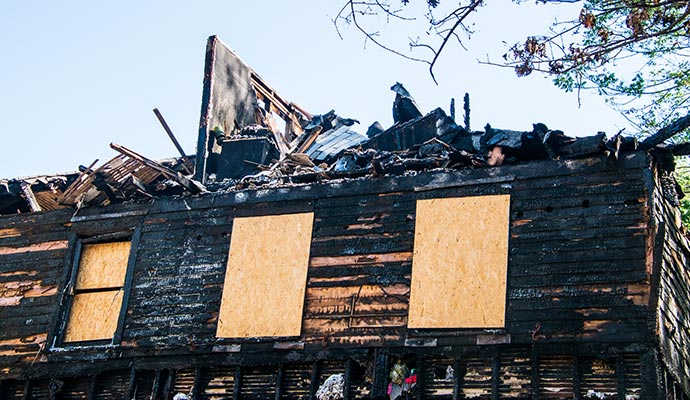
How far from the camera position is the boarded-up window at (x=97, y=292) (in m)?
18.1

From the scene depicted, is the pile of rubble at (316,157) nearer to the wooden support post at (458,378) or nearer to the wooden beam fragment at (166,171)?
the wooden beam fragment at (166,171)

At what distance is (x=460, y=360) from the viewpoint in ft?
49.9

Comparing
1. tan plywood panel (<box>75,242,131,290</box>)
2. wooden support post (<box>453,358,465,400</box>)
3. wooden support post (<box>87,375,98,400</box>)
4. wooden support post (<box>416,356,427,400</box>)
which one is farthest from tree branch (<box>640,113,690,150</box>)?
wooden support post (<box>87,375,98,400</box>)

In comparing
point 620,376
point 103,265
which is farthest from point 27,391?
point 620,376

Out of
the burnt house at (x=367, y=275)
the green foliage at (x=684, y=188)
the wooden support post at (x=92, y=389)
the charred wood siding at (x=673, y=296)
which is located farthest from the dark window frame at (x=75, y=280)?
the green foliage at (x=684, y=188)

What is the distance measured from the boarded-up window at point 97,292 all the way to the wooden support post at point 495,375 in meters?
6.83

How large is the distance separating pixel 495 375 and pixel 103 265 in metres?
7.73

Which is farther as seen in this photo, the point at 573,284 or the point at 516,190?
the point at 516,190

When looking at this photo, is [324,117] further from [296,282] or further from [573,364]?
[573,364]

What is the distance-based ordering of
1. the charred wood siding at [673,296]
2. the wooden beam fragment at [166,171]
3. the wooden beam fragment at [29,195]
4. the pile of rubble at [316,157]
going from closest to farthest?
the charred wood siding at [673,296]
the pile of rubble at [316,157]
the wooden beam fragment at [166,171]
the wooden beam fragment at [29,195]

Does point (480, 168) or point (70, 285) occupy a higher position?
point (480, 168)

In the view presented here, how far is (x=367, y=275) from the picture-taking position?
16.4m

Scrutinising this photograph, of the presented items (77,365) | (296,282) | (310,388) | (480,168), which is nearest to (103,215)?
(77,365)

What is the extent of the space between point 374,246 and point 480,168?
6.95 ft
